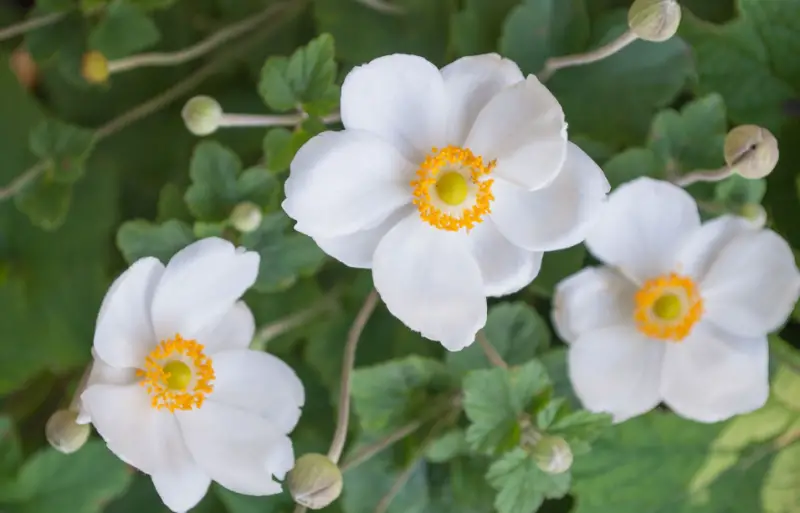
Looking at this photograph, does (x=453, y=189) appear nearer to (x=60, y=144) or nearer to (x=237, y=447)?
(x=237, y=447)

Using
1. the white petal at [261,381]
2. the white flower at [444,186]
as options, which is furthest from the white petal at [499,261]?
the white petal at [261,381]

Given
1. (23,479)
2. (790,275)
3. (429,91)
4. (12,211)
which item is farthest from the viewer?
(12,211)

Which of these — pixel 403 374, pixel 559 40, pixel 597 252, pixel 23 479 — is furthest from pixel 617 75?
pixel 23 479

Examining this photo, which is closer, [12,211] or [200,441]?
[200,441]

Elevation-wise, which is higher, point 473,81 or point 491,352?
point 473,81

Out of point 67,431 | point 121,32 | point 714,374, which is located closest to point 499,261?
point 714,374

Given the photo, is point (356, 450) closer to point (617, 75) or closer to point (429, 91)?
point (429, 91)

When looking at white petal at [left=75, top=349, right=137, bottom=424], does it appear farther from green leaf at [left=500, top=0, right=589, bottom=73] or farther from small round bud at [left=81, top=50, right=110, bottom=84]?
green leaf at [left=500, top=0, right=589, bottom=73]
